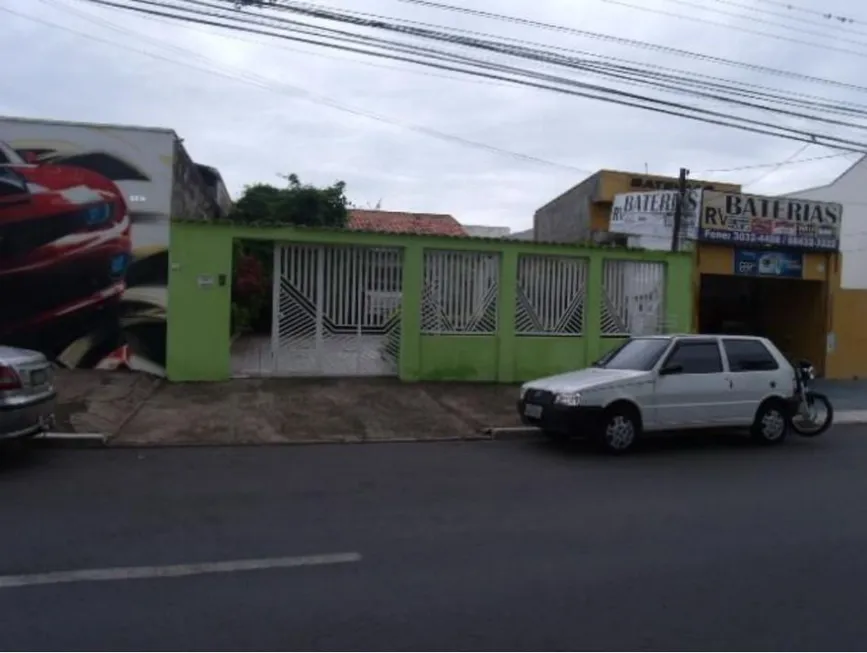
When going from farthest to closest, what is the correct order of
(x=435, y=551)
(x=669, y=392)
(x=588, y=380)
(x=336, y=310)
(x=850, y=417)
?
(x=336, y=310), (x=850, y=417), (x=669, y=392), (x=588, y=380), (x=435, y=551)

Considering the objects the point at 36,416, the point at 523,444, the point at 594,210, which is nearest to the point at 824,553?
the point at 523,444

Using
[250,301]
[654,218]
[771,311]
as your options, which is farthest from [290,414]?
[771,311]

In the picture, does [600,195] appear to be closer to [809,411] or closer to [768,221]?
[768,221]

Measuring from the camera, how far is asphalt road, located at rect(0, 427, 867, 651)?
14.4 feet

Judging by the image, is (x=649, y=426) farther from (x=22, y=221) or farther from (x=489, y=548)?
(x=22, y=221)

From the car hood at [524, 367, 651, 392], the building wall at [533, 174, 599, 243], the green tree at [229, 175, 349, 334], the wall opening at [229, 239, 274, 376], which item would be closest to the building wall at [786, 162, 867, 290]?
the building wall at [533, 174, 599, 243]

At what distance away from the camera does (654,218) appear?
845 inches

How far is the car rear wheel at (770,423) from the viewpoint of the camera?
1145 cm

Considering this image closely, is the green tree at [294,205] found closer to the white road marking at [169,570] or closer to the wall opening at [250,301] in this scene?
the wall opening at [250,301]

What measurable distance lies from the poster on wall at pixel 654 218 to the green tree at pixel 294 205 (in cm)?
967

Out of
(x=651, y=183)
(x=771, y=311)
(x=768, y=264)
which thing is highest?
(x=651, y=183)

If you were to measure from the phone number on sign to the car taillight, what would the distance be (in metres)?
15.4

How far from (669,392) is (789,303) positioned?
44.8 ft

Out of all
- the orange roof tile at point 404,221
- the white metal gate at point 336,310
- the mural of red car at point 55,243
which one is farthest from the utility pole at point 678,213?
the orange roof tile at point 404,221
